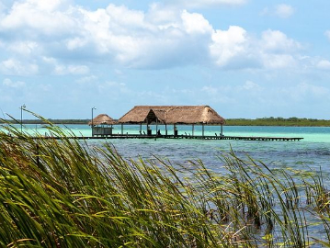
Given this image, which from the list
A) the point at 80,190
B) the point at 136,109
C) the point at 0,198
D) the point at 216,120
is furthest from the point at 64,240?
the point at 136,109

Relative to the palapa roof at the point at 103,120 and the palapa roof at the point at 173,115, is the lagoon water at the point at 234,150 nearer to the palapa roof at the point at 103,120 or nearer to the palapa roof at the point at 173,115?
the palapa roof at the point at 173,115

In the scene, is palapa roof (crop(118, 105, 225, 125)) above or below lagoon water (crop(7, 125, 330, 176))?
above

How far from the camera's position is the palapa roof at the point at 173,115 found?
4919 cm

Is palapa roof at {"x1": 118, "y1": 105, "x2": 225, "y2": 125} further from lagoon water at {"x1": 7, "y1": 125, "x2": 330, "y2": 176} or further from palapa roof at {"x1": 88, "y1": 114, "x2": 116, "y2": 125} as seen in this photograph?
palapa roof at {"x1": 88, "y1": 114, "x2": 116, "y2": 125}

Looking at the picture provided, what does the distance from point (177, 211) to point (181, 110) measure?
47.5 m

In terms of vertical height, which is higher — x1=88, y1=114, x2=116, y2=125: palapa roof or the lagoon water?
x1=88, y1=114, x2=116, y2=125: palapa roof

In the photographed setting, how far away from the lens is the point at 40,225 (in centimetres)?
285

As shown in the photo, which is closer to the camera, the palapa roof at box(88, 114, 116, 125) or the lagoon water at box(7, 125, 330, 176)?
the lagoon water at box(7, 125, 330, 176)

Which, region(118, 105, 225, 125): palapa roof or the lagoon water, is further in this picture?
region(118, 105, 225, 125): palapa roof

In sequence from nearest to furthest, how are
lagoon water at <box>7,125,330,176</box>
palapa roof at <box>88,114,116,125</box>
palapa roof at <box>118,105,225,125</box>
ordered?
lagoon water at <box>7,125,330,176</box>
palapa roof at <box>118,105,225,125</box>
palapa roof at <box>88,114,116,125</box>

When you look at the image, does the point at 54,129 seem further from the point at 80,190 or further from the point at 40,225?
the point at 40,225

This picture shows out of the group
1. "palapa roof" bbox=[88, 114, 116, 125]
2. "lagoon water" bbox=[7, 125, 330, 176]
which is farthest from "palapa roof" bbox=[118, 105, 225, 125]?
"palapa roof" bbox=[88, 114, 116, 125]

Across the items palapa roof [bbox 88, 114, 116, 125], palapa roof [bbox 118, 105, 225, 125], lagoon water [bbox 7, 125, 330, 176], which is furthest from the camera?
palapa roof [bbox 88, 114, 116, 125]

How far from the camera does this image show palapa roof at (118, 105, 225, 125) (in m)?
49.2
